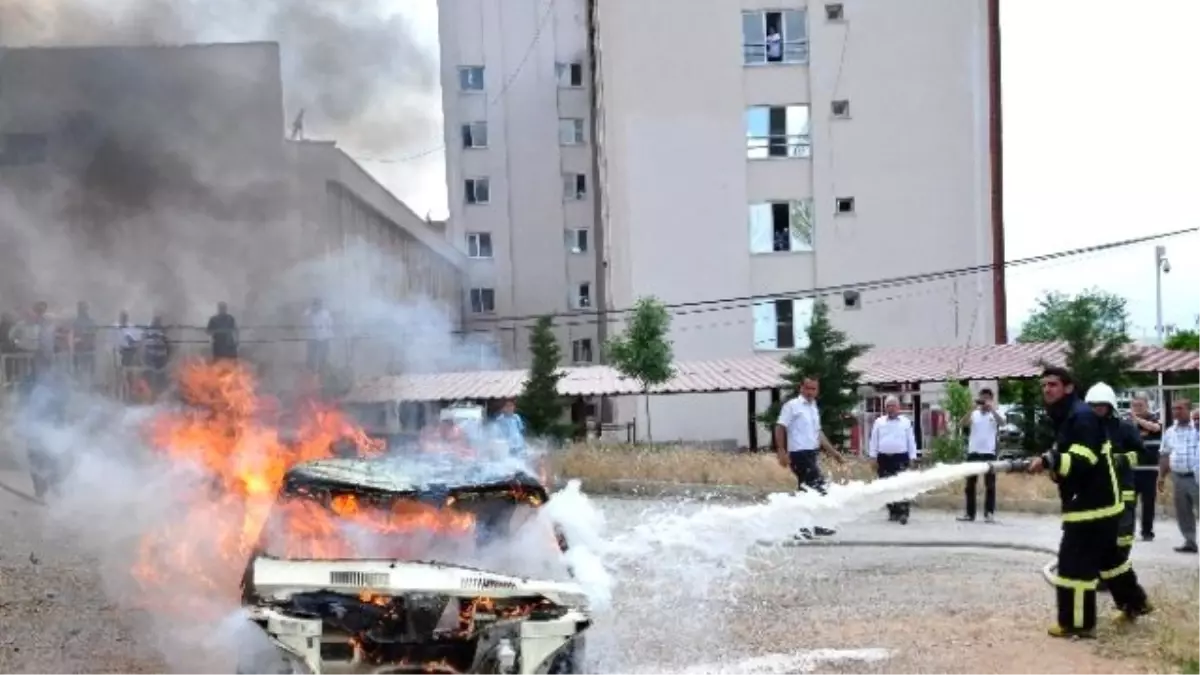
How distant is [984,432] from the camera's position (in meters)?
14.3

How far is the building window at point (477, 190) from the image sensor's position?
40312 mm

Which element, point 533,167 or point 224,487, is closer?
point 224,487

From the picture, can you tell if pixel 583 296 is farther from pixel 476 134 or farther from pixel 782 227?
pixel 782 227

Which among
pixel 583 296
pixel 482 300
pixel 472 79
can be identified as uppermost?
pixel 472 79

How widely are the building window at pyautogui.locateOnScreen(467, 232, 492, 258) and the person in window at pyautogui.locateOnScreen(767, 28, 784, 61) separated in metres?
11.7

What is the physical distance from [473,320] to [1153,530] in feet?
71.8

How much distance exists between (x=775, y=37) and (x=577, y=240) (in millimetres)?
11743

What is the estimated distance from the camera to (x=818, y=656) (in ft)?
24.0

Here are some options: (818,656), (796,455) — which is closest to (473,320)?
(796,455)

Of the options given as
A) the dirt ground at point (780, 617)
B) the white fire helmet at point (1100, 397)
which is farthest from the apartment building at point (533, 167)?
the white fire helmet at point (1100, 397)

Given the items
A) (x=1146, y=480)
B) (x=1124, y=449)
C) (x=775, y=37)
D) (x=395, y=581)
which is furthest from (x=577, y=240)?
(x=395, y=581)

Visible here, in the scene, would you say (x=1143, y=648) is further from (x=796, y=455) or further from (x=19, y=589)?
(x=19, y=589)

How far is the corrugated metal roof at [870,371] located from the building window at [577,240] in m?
10.3

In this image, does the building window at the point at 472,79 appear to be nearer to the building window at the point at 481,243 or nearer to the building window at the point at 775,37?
the building window at the point at 481,243
